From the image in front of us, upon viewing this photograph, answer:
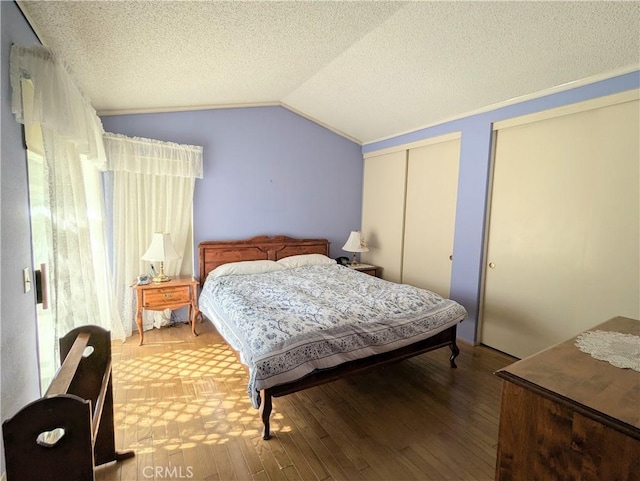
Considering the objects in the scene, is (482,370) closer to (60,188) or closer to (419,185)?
(419,185)

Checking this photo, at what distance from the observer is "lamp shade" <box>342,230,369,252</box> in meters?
4.35

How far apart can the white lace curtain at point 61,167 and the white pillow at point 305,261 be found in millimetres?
2148

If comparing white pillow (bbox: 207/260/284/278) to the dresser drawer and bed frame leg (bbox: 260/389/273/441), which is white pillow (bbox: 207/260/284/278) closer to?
the dresser drawer

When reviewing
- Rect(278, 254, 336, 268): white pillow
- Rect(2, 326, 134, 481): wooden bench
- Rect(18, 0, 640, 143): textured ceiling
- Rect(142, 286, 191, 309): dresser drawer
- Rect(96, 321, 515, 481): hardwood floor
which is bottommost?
Rect(96, 321, 515, 481): hardwood floor

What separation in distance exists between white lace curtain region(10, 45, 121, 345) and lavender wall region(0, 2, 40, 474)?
0.25ft

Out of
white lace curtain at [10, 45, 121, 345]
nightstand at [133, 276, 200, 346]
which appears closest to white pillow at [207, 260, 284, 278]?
nightstand at [133, 276, 200, 346]

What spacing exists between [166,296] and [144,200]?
107 cm

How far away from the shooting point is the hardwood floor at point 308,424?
1.66 meters

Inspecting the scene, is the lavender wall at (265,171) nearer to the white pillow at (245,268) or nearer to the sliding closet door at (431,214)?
the white pillow at (245,268)

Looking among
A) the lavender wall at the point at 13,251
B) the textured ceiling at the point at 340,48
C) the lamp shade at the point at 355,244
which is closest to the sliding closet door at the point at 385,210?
the lamp shade at the point at 355,244

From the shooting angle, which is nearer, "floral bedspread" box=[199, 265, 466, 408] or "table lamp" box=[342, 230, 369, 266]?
"floral bedspread" box=[199, 265, 466, 408]

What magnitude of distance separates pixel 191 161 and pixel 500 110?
10.4 ft

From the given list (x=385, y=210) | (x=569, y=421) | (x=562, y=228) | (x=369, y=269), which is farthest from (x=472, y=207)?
(x=569, y=421)

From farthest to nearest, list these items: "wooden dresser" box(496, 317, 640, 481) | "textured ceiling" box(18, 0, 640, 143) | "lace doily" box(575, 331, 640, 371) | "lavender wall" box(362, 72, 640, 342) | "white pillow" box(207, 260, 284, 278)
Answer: "white pillow" box(207, 260, 284, 278) < "lavender wall" box(362, 72, 640, 342) < "textured ceiling" box(18, 0, 640, 143) < "lace doily" box(575, 331, 640, 371) < "wooden dresser" box(496, 317, 640, 481)
